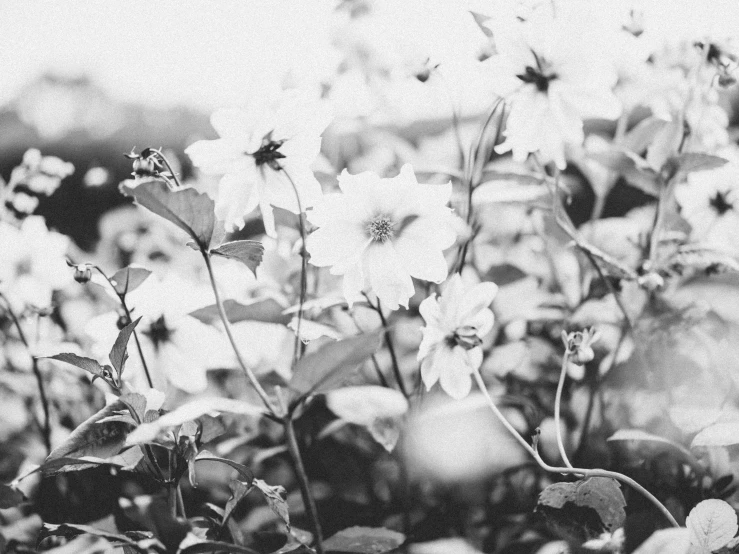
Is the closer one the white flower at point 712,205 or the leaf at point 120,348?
the leaf at point 120,348

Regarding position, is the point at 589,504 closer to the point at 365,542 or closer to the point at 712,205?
the point at 365,542

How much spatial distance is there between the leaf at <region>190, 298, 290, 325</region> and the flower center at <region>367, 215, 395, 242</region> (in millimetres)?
113

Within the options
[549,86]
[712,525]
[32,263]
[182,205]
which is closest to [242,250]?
[182,205]

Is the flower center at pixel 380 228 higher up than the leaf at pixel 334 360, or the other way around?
the flower center at pixel 380 228

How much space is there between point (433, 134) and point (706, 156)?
27.0 inches

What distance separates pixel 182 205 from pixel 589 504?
0.41 metres

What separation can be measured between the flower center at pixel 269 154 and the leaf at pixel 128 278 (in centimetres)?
16

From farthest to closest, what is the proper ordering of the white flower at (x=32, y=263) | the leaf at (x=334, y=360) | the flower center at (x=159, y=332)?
the white flower at (x=32, y=263)
the flower center at (x=159, y=332)
the leaf at (x=334, y=360)

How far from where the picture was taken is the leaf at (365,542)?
1.77 feet

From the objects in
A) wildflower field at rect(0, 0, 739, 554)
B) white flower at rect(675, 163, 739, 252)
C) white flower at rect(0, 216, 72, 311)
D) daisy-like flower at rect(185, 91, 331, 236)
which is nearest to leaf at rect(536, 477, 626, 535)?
wildflower field at rect(0, 0, 739, 554)

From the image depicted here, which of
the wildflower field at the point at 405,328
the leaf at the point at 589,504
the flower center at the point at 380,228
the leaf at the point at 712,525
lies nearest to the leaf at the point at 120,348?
the wildflower field at the point at 405,328

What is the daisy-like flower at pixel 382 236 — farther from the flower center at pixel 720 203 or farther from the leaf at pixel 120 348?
the flower center at pixel 720 203

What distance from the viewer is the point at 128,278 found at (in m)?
0.58

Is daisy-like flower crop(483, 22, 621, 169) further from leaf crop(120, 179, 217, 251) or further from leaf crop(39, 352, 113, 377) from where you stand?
leaf crop(39, 352, 113, 377)
